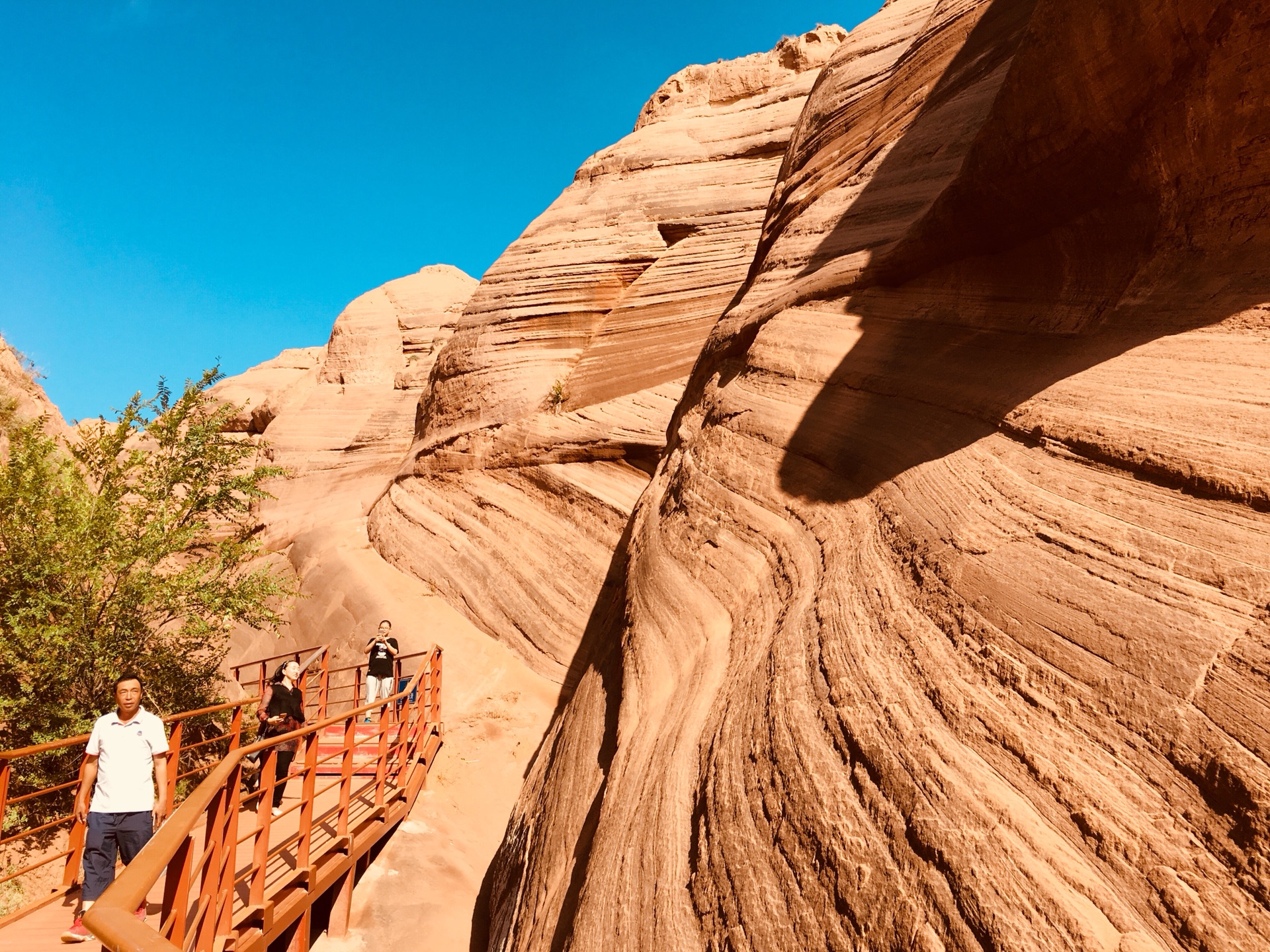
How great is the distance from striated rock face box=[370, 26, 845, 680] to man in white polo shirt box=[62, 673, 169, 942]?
6415mm

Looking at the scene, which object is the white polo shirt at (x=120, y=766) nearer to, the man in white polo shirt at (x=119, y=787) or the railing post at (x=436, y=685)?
the man in white polo shirt at (x=119, y=787)

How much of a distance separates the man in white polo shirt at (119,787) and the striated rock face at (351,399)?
11.4 meters

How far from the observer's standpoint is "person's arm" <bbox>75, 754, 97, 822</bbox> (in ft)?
14.4

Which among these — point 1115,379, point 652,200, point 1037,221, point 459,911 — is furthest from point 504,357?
point 1115,379

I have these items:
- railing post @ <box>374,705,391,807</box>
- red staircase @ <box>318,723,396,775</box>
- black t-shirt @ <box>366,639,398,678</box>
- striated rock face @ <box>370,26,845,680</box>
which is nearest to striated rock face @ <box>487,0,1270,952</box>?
railing post @ <box>374,705,391,807</box>

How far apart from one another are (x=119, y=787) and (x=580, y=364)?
9646mm

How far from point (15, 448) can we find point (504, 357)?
6.77 meters

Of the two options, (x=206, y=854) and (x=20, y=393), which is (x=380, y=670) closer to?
(x=206, y=854)

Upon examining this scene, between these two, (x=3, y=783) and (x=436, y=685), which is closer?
(x=3, y=783)

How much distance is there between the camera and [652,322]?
1296 cm

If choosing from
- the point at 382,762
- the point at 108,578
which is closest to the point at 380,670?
the point at 382,762

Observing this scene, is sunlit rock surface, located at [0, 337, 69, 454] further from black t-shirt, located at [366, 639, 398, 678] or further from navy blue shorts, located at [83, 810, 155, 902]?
navy blue shorts, located at [83, 810, 155, 902]

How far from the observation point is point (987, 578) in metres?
2.91

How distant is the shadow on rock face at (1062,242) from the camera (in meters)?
3.34
